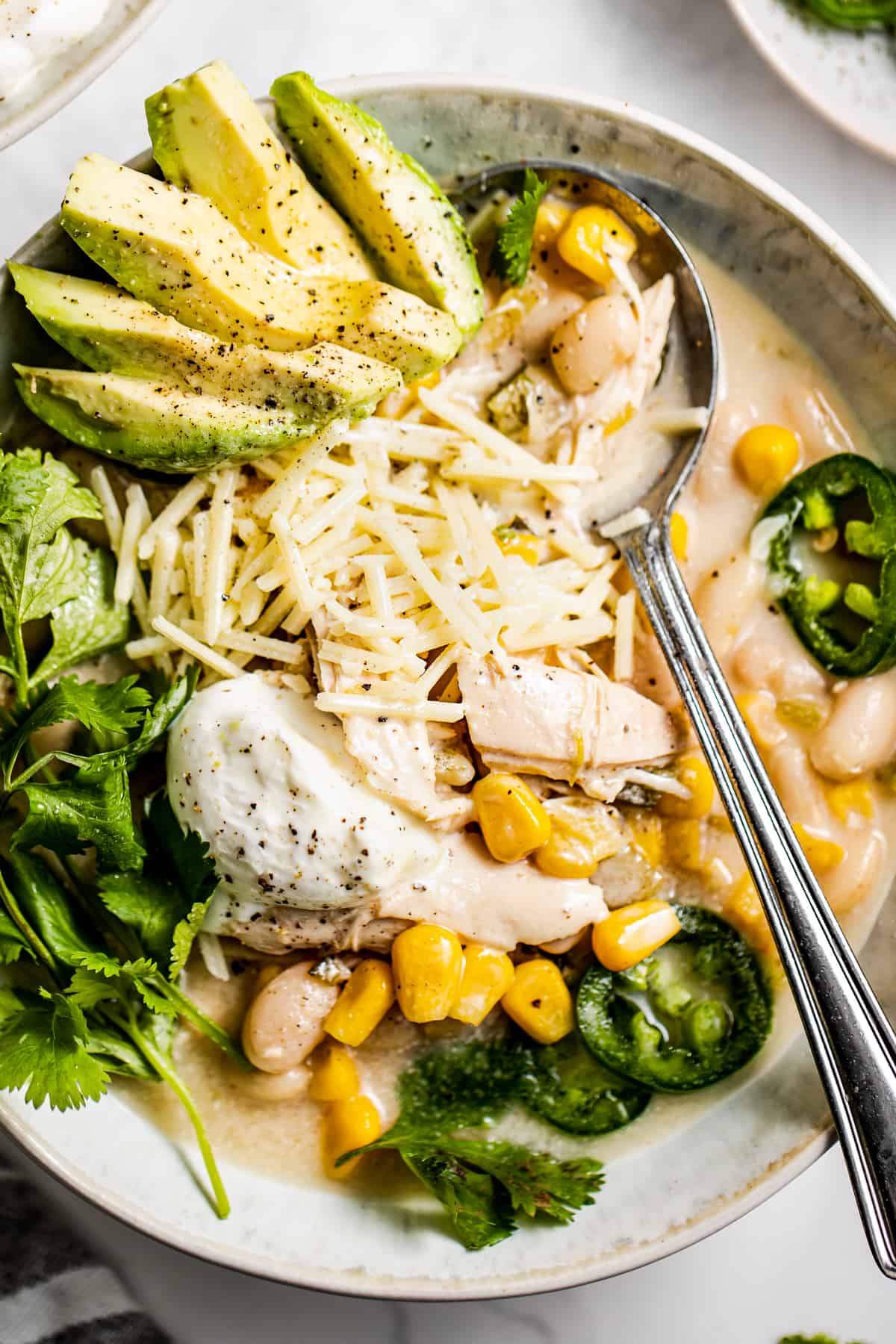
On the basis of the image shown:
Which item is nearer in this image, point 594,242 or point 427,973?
point 427,973

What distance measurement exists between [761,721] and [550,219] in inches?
48.1

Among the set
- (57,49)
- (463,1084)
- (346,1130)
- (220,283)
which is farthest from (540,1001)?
(57,49)

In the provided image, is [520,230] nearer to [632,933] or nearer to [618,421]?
[618,421]

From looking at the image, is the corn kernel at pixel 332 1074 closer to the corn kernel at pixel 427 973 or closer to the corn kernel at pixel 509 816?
the corn kernel at pixel 427 973

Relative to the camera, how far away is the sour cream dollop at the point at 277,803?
2.20 m

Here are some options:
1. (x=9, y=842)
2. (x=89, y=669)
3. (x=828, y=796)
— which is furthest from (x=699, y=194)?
(x=9, y=842)

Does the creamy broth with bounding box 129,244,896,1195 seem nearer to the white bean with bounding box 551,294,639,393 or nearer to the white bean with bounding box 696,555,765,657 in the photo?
the white bean with bounding box 696,555,765,657

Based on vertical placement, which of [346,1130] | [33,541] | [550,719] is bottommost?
[346,1130]

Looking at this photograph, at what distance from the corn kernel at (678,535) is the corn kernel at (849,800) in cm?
64

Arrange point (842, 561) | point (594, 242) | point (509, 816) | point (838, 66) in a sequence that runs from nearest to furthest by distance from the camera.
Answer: point (509, 816) → point (594, 242) → point (842, 561) → point (838, 66)

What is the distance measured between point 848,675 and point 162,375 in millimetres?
1613

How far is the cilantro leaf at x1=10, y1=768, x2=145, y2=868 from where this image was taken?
6.95 ft

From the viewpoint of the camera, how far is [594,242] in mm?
2418

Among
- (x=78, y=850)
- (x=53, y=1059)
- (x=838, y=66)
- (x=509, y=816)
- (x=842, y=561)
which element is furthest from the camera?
(x=838, y=66)
